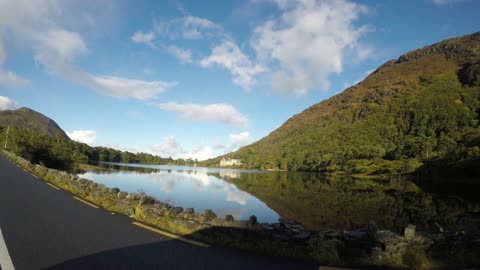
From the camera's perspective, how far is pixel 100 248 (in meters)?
6.00

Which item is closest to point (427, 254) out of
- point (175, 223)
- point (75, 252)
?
point (175, 223)

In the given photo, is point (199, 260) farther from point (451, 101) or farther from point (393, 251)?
point (451, 101)

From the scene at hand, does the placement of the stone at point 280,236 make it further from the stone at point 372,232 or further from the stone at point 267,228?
the stone at point 372,232

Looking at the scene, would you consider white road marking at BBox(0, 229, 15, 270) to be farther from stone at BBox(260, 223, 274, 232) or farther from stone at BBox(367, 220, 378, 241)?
stone at BBox(367, 220, 378, 241)

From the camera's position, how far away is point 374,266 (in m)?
5.75

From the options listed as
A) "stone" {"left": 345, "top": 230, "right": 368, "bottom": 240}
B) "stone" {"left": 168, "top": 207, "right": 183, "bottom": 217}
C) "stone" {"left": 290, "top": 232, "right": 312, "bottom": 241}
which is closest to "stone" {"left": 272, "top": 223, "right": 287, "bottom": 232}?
"stone" {"left": 290, "top": 232, "right": 312, "bottom": 241}

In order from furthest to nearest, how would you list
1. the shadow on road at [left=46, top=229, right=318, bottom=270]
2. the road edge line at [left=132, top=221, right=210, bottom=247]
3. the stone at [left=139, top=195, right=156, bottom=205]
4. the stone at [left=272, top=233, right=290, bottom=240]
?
the stone at [left=139, top=195, right=156, bottom=205]
the stone at [left=272, top=233, right=290, bottom=240]
the road edge line at [left=132, top=221, right=210, bottom=247]
the shadow on road at [left=46, top=229, right=318, bottom=270]

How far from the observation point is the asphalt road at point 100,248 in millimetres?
5219

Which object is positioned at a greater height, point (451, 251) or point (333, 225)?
point (451, 251)

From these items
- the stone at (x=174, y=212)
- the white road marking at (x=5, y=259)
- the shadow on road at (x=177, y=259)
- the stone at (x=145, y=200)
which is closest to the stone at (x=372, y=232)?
the shadow on road at (x=177, y=259)

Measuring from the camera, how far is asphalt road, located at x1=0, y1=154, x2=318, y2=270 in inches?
205

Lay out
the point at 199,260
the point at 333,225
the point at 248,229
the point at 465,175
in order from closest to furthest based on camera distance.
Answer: the point at 199,260, the point at 248,229, the point at 333,225, the point at 465,175

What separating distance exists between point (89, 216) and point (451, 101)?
222 meters

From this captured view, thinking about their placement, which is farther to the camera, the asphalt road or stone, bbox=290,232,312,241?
stone, bbox=290,232,312,241
